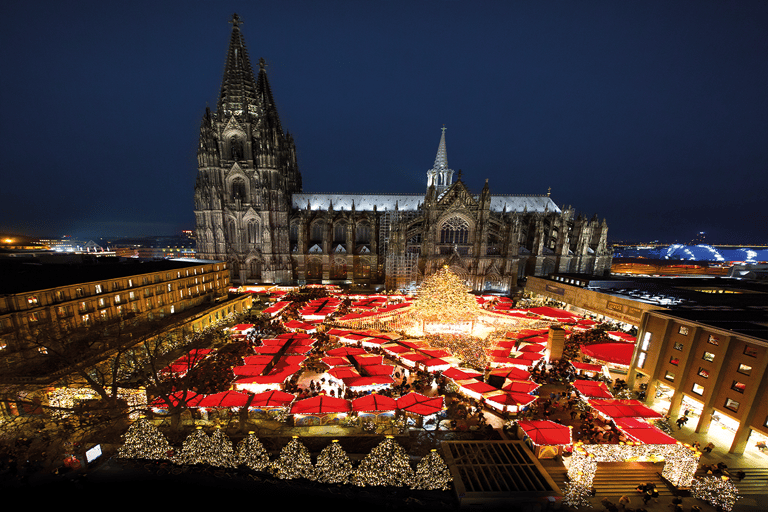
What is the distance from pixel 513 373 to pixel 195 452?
19363 millimetres

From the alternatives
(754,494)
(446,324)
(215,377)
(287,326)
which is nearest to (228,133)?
(287,326)

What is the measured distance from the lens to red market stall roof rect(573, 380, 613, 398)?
17.8m

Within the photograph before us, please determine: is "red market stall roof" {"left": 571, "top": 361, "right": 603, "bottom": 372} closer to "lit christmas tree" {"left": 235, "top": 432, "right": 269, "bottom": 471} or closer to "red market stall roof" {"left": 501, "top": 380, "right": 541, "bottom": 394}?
"red market stall roof" {"left": 501, "top": 380, "right": 541, "bottom": 394}

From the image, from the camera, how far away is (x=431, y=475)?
12.2 meters

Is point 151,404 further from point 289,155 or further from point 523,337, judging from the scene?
point 289,155

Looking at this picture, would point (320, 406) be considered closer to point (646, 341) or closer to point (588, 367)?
point (588, 367)

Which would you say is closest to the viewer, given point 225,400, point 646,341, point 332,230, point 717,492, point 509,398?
point 717,492

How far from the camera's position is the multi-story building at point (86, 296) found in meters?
17.7

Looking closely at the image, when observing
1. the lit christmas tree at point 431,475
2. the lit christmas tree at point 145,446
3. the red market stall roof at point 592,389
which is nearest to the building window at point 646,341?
the red market stall roof at point 592,389

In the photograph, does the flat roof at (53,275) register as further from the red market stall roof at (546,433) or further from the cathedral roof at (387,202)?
the red market stall roof at (546,433)

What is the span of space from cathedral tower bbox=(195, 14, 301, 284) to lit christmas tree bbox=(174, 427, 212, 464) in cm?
3813

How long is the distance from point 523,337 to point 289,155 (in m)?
52.2

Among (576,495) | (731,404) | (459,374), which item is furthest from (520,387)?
(731,404)

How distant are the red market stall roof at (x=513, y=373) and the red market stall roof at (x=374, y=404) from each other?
889 cm
